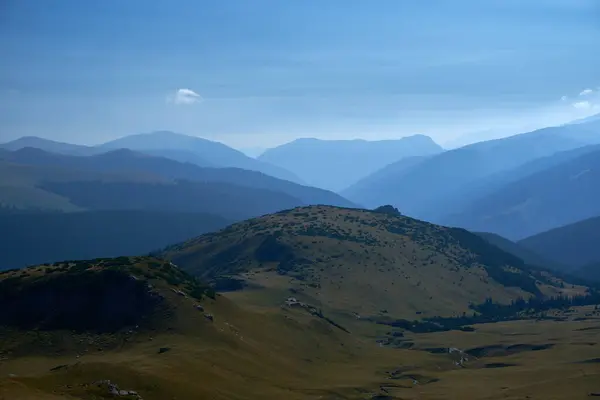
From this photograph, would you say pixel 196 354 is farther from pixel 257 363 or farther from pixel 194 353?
pixel 257 363

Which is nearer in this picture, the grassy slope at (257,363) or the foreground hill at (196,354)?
the grassy slope at (257,363)

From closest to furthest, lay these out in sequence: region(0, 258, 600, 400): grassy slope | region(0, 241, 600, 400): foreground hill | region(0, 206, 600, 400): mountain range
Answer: region(0, 258, 600, 400): grassy slope < region(0, 241, 600, 400): foreground hill < region(0, 206, 600, 400): mountain range

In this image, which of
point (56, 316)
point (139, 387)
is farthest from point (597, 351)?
point (56, 316)

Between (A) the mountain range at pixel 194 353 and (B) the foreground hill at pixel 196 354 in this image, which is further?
(A) the mountain range at pixel 194 353

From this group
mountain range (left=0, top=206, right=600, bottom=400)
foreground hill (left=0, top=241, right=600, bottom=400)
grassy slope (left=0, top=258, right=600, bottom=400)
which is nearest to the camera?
grassy slope (left=0, top=258, right=600, bottom=400)

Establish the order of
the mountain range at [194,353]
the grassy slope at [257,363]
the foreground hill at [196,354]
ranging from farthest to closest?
the mountain range at [194,353] → the foreground hill at [196,354] → the grassy slope at [257,363]

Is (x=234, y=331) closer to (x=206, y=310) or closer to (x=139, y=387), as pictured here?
(x=206, y=310)

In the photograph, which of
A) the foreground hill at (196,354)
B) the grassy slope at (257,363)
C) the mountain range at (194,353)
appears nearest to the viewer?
the grassy slope at (257,363)

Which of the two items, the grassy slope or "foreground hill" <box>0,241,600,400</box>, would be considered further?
"foreground hill" <box>0,241,600,400</box>

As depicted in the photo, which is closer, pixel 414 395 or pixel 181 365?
pixel 181 365

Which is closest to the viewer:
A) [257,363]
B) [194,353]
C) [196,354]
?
[196,354]

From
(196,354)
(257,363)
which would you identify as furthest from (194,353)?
(257,363)
